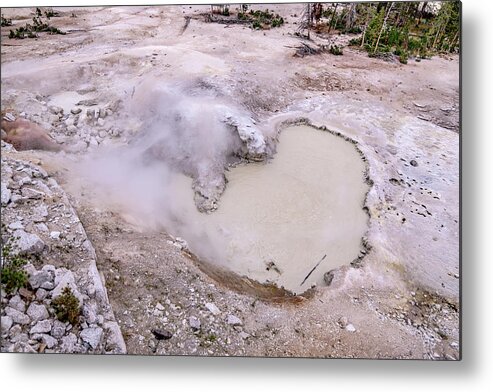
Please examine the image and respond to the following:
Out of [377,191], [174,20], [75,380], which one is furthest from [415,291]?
[174,20]

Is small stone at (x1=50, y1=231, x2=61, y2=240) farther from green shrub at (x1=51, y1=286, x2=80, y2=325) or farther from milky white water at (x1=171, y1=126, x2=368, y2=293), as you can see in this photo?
milky white water at (x1=171, y1=126, x2=368, y2=293)

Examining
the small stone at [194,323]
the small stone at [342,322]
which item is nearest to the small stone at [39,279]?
the small stone at [194,323]

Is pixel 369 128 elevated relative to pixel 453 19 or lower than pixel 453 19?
lower

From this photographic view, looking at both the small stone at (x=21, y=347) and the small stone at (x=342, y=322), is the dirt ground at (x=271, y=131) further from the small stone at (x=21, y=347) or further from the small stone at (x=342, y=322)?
the small stone at (x=21, y=347)

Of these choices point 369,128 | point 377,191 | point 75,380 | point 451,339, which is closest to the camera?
point 451,339

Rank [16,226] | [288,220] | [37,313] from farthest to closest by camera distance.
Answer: [288,220], [16,226], [37,313]

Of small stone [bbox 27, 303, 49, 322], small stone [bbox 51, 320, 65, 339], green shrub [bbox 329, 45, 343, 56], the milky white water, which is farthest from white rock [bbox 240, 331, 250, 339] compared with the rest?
green shrub [bbox 329, 45, 343, 56]

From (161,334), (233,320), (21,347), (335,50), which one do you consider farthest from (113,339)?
→ (335,50)

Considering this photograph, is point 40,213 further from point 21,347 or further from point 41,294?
point 21,347

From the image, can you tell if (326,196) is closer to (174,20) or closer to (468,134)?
(468,134)
